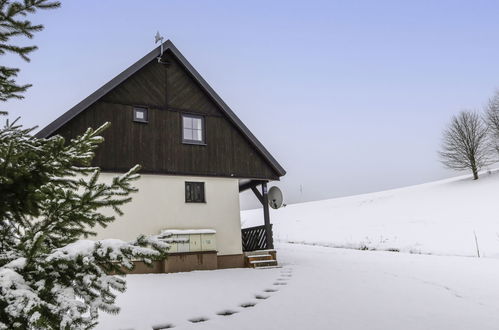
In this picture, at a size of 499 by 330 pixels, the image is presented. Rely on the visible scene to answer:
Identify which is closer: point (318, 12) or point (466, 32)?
point (318, 12)

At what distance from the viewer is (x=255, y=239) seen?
45.8 feet

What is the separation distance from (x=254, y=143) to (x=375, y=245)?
11.7 meters

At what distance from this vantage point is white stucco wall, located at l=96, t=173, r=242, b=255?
10.7 m

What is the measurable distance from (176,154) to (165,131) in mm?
856

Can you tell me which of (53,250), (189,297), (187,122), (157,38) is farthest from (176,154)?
(53,250)

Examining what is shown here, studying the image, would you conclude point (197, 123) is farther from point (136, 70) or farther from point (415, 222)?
point (415, 222)

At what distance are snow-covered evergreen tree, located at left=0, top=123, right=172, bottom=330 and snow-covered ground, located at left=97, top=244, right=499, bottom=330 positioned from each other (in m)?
3.05

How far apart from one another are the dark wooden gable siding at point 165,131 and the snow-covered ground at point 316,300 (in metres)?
3.59

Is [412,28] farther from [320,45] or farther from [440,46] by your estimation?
[320,45]

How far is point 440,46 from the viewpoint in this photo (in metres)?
27.9

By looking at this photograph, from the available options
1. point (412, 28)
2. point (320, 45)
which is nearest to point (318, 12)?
point (320, 45)

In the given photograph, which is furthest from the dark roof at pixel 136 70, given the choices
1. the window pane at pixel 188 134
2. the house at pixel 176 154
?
the window pane at pixel 188 134

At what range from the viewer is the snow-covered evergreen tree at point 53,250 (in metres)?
1.90

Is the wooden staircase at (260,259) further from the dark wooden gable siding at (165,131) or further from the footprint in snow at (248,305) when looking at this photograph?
the footprint in snow at (248,305)
